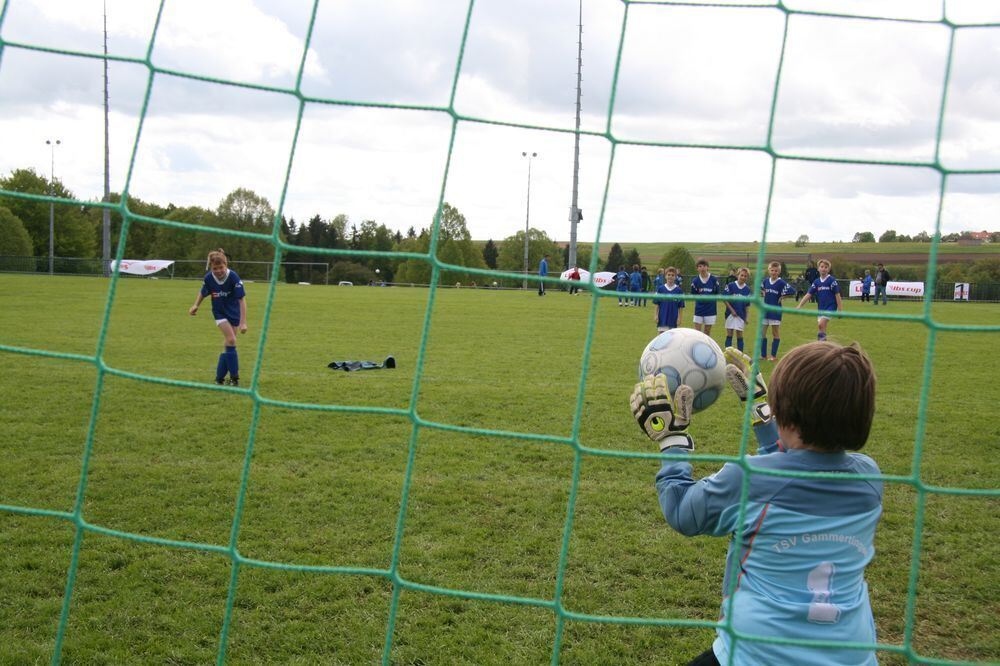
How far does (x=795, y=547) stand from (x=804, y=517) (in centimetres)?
6

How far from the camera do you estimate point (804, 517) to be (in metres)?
1.63

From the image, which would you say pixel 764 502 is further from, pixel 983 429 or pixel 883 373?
pixel 883 373

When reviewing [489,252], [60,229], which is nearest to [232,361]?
[489,252]

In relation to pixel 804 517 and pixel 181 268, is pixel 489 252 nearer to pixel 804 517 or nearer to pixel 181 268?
pixel 181 268

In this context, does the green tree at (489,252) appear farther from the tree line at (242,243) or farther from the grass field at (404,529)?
the grass field at (404,529)

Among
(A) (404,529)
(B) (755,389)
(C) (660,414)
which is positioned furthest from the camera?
(A) (404,529)

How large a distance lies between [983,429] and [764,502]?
248 inches

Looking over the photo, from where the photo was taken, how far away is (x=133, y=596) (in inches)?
126

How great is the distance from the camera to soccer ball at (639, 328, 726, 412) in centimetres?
211

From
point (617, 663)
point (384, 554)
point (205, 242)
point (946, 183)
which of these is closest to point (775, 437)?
point (946, 183)

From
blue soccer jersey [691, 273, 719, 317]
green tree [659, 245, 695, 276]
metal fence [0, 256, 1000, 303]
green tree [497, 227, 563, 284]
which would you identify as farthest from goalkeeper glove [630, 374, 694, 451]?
metal fence [0, 256, 1000, 303]

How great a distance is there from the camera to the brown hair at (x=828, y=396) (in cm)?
162

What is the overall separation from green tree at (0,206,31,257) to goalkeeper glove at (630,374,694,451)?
2471 cm

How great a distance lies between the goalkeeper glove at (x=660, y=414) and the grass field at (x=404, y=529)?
34 cm
